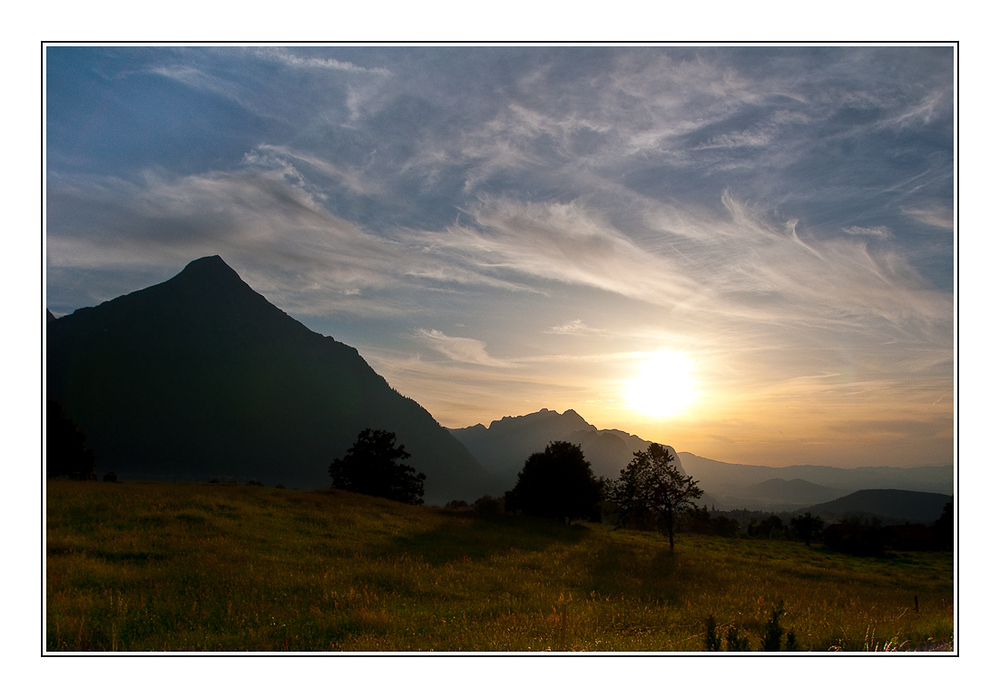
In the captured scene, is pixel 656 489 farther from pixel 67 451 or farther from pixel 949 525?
pixel 67 451

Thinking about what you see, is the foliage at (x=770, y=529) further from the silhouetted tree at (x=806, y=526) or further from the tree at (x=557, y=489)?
the tree at (x=557, y=489)

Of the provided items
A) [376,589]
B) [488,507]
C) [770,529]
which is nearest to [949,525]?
[376,589]

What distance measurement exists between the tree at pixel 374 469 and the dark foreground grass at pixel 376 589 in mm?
24664

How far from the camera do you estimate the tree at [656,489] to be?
38.6 m

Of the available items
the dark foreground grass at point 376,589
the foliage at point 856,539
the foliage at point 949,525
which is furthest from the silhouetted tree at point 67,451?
the foliage at point 856,539

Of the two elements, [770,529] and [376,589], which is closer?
[376,589]

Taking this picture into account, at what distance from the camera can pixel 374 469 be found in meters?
55.2

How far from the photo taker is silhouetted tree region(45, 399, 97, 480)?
3694 cm

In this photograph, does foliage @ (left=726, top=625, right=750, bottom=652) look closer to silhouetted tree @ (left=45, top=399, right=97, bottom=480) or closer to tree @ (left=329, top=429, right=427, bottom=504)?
silhouetted tree @ (left=45, top=399, right=97, bottom=480)

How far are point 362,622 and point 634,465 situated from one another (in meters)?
32.4

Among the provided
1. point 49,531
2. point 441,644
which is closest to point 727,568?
point 441,644

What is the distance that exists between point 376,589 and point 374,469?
42.7 meters
